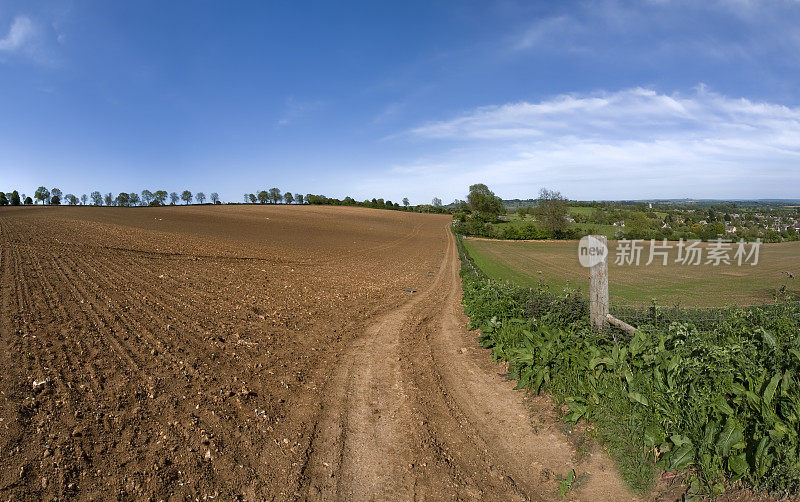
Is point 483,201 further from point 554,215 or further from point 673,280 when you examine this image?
point 673,280

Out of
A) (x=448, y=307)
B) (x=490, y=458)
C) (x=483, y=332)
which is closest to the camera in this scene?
(x=490, y=458)

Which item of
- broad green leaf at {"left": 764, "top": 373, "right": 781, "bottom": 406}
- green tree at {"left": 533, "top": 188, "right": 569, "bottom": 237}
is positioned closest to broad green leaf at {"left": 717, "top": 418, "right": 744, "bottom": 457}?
broad green leaf at {"left": 764, "top": 373, "right": 781, "bottom": 406}

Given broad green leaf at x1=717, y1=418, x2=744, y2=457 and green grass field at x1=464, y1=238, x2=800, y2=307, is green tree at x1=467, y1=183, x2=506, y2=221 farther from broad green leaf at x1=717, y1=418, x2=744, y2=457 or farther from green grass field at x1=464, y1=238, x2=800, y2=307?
broad green leaf at x1=717, y1=418, x2=744, y2=457

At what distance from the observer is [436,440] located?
4.75 m

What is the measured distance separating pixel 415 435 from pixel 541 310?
321 cm

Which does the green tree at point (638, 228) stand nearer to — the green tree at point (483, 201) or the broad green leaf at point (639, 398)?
the green tree at point (483, 201)

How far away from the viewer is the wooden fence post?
575 cm

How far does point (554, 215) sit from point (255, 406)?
5528 centimetres

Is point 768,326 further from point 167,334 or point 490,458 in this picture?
point 167,334

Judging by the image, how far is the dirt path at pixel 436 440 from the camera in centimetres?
394

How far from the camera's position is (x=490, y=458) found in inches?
174

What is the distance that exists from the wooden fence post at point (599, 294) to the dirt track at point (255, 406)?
1634mm

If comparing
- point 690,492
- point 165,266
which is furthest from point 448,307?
point 165,266

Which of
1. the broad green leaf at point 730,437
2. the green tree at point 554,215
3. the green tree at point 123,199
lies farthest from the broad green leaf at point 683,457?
the green tree at point 123,199
